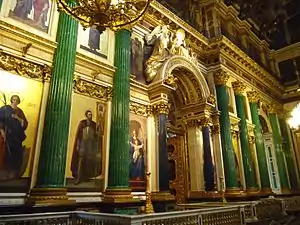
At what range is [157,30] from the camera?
27.9 feet

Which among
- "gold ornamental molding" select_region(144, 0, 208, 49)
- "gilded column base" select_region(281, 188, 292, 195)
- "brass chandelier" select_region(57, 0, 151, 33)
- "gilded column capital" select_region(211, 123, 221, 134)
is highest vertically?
"gold ornamental molding" select_region(144, 0, 208, 49)

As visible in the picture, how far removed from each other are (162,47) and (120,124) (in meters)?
3.33

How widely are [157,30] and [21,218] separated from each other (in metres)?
6.85

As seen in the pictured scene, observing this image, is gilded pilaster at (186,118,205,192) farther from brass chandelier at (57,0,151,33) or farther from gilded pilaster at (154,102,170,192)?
brass chandelier at (57,0,151,33)

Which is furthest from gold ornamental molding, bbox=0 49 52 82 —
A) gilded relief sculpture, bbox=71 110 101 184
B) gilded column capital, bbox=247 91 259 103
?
gilded column capital, bbox=247 91 259 103

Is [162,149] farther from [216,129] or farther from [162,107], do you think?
[216,129]

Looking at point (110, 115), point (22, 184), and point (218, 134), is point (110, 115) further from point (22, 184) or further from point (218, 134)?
point (218, 134)

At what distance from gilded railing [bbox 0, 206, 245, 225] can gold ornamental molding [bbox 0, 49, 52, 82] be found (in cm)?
267

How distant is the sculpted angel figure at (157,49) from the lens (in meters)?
7.92

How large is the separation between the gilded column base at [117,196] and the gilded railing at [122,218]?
140 cm

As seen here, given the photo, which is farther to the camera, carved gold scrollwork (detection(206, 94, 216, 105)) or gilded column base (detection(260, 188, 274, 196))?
gilded column base (detection(260, 188, 274, 196))

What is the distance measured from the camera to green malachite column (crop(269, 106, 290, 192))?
1412cm

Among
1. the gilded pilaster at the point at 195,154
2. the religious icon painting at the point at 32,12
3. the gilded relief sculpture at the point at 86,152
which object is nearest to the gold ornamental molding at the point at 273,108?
the gilded pilaster at the point at 195,154

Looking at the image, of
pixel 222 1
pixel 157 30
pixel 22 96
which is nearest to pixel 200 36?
pixel 157 30
